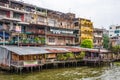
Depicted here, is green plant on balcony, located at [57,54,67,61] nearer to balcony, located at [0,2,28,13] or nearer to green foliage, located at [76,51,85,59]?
green foliage, located at [76,51,85,59]

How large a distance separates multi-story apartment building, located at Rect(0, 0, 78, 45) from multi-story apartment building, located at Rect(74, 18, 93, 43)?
5.42ft

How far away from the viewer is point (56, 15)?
198ft

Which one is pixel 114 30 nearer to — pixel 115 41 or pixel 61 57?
pixel 115 41

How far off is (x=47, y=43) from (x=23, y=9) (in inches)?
417

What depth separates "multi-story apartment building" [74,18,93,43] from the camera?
66.2 metres

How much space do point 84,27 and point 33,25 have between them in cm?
2177

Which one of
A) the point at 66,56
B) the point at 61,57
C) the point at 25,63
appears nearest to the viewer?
the point at 25,63

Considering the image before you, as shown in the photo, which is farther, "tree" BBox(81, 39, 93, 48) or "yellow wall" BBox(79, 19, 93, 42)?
"yellow wall" BBox(79, 19, 93, 42)

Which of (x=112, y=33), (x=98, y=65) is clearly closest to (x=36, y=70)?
(x=98, y=65)

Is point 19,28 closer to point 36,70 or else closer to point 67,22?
point 36,70

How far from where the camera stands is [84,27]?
68.1 metres

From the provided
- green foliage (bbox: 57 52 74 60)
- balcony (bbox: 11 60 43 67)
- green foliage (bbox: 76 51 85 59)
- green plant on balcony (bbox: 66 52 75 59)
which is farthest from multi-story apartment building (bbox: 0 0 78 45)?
green foliage (bbox: 76 51 85 59)

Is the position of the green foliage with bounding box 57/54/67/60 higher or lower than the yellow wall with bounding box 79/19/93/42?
lower

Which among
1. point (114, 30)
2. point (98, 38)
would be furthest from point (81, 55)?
point (114, 30)
